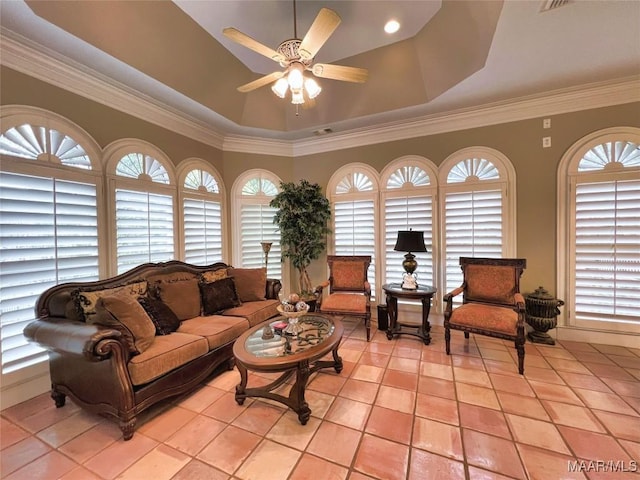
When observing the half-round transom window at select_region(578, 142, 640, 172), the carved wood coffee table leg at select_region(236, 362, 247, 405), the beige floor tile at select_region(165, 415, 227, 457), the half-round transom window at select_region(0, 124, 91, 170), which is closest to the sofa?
the beige floor tile at select_region(165, 415, 227, 457)

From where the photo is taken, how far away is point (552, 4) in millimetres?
2098

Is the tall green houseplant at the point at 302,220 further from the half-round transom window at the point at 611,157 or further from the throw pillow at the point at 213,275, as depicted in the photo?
the half-round transom window at the point at 611,157

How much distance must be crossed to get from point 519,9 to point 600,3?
61 centimetres

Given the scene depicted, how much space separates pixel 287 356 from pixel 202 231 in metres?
2.76

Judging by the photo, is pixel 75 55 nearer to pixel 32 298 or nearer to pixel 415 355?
pixel 32 298

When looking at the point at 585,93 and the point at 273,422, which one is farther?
the point at 585,93

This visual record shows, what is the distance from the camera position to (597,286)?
10.4 feet

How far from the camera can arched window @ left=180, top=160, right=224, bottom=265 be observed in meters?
3.81

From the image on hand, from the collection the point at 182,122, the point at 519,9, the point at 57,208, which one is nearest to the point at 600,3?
the point at 519,9

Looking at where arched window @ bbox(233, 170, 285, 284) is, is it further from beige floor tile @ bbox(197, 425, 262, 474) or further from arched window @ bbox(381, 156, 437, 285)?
beige floor tile @ bbox(197, 425, 262, 474)

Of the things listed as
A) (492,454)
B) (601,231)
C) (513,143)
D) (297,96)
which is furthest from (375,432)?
(513,143)

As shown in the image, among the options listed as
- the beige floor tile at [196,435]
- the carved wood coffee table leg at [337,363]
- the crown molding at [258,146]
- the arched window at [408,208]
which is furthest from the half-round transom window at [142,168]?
the arched window at [408,208]

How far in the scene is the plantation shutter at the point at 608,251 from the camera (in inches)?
119

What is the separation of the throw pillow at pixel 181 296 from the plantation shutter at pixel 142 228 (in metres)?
0.57
